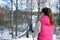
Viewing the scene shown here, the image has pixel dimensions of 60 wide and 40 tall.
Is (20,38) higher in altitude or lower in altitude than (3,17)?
lower

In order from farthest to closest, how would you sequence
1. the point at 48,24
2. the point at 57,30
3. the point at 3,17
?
1. the point at 57,30
2. the point at 3,17
3. the point at 48,24

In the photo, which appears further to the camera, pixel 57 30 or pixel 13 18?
pixel 57 30

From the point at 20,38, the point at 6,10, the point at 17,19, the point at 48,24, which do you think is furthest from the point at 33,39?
the point at 48,24

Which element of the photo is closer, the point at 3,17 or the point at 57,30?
the point at 3,17

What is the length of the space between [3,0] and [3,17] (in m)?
0.41

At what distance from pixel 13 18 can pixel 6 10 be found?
0.83ft

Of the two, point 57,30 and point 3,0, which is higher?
point 3,0

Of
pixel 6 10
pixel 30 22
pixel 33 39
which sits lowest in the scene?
pixel 33 39

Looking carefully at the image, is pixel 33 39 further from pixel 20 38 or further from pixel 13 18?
pixel 13 18

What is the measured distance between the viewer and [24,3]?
4918 millimetres

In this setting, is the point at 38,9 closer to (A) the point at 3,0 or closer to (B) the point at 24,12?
(B) the point at 24,12

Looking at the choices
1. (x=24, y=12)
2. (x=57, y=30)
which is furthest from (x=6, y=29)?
(x=57, y=30)

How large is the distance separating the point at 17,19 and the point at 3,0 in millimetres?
562

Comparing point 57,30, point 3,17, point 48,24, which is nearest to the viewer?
point 48,24
